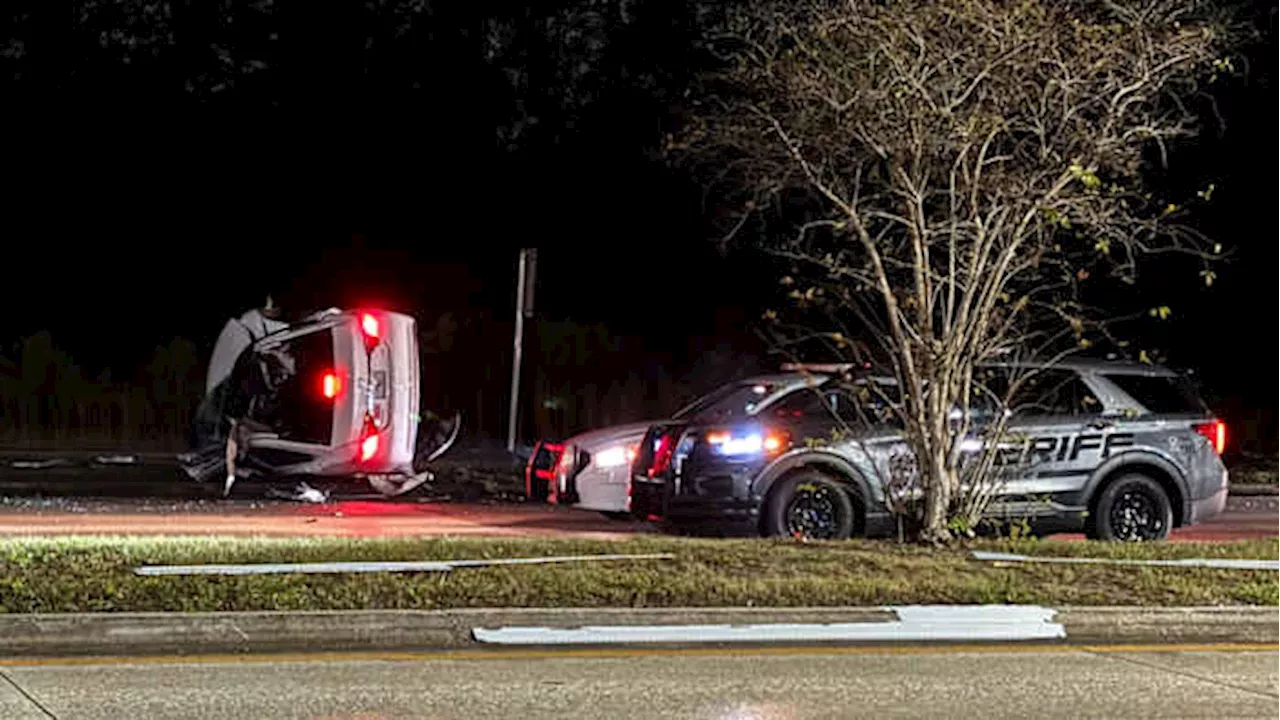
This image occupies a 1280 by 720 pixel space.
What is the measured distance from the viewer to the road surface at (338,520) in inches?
711

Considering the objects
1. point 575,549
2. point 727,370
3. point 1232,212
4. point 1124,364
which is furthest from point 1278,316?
point 575,549

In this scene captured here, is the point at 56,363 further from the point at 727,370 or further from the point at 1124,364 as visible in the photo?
the point at 1124,364

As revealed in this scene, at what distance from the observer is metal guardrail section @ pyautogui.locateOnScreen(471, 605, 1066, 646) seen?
11.7 metres

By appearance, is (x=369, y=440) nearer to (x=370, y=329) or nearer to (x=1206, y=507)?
(x=370, y=329)

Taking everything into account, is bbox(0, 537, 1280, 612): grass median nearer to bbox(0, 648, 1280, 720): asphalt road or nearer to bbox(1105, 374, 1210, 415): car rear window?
bbox(0, 648, 1280, 720): asphalt road

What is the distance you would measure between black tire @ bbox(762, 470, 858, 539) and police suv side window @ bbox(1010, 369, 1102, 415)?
70.8 inches

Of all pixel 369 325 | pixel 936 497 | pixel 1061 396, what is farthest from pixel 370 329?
pixel 936 497

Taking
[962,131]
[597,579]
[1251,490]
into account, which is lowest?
[597,579]

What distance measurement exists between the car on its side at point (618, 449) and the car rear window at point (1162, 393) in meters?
2.52

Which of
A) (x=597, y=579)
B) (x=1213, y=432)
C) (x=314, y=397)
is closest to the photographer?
(x=597, y=579)

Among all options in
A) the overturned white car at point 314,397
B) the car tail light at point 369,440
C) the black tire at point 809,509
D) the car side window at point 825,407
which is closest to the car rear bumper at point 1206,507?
the car side window at point 825,407

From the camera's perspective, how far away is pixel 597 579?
12930 mm

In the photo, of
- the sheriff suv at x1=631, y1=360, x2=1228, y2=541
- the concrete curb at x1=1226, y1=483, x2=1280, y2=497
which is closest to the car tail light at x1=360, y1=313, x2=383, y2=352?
the sheriff suv at x1=631, y1=360, x2=1228, y2=541

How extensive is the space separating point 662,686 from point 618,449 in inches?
345
